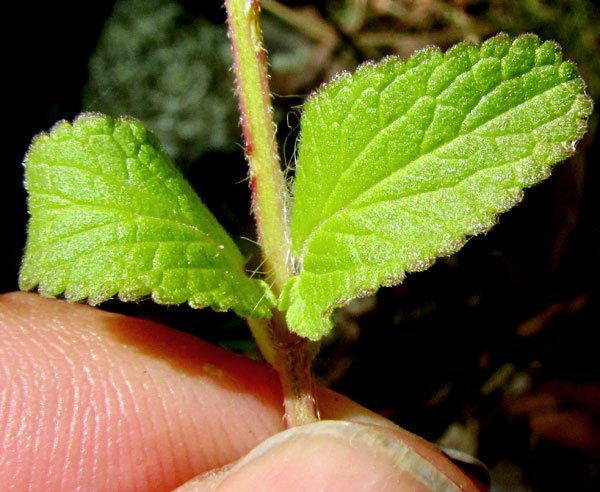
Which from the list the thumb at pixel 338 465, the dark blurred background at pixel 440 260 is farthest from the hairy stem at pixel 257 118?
the dark blurred background at pixel 440 260

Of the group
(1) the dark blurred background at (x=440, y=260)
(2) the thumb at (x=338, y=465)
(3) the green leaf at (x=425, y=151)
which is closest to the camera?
(3) the green leaf at (x=425, y=151)

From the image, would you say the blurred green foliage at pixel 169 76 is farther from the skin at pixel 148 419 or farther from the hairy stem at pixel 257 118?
the hairy stem at pixel 257 118

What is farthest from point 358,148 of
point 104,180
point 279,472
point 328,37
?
point 328,37

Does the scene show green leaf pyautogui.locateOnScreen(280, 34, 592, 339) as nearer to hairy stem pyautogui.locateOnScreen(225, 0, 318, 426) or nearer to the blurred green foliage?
hairy stem pyautogui.locateOnScreen(225, 0, 318, 426)

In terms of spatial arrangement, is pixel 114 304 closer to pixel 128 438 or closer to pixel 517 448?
pixel 128 438

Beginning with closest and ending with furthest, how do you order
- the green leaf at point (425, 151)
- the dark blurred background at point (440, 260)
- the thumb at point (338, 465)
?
the green leaf at point (425, 151) < the thumb at point (338, 465) < the dark blurred background at point (440, 260)

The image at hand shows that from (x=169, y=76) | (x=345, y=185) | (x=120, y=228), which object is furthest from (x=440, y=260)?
(x=120, y=228)

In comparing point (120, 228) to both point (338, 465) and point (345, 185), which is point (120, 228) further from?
point (338, 465)

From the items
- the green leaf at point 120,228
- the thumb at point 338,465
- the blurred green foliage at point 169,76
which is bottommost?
the thumb at point 338,465
